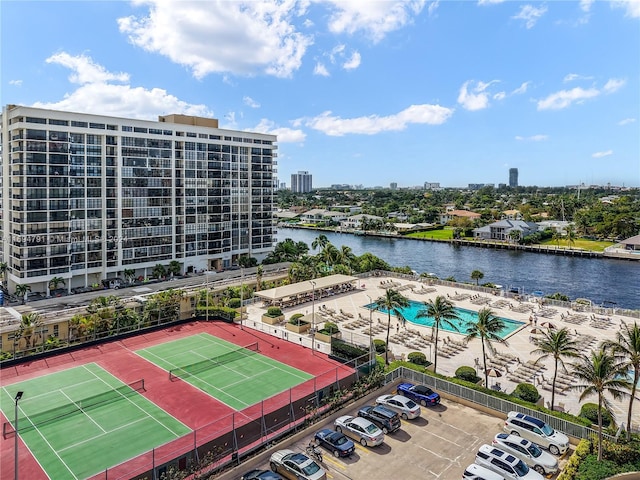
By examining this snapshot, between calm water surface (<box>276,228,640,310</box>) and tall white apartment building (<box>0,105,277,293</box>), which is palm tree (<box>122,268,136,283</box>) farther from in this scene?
calm water surface (<box>276,228,640,310</box>)

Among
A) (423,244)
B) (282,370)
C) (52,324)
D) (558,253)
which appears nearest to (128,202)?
(52,324)

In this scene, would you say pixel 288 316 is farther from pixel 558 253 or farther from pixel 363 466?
pixel 558 253

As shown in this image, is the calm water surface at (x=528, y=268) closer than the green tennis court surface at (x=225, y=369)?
No

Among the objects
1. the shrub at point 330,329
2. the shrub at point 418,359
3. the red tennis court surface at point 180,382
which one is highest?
the shrub at point 330,329

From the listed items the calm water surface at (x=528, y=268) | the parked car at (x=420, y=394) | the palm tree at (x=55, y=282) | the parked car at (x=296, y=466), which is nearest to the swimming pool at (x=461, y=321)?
the parked car at (x=420, y=394)

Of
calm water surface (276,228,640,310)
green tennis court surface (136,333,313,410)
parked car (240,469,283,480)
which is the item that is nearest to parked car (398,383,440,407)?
green tennis court surface (136,333,313,410)

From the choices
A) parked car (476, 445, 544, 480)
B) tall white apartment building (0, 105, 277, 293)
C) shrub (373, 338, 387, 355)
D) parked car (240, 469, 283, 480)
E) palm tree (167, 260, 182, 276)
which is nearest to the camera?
parked car (240, 469, 283, 480)

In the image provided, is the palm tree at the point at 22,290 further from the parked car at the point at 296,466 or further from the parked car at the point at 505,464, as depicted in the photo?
the parked car at the point at 505,464
